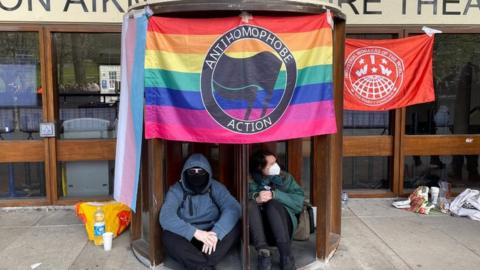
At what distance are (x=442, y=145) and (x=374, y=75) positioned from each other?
1380mm

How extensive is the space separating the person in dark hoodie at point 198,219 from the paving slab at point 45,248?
976 millimetres

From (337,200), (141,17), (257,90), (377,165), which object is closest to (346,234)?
(337,200)

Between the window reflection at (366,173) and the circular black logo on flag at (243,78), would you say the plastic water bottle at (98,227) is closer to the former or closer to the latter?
the circular black logo on flag at (243,78)

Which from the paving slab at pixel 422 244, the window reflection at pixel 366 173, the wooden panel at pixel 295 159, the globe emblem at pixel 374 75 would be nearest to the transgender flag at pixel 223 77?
the wooden panel at pixel 295 159

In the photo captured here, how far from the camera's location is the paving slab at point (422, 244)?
13.9 ft

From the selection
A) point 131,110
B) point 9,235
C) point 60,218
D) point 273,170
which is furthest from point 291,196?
point 9,235

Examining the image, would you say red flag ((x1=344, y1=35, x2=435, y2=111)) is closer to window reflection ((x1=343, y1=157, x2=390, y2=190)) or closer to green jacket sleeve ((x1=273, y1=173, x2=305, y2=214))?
window reflection ((x1=343, y1=157, x2=390, y2=190))

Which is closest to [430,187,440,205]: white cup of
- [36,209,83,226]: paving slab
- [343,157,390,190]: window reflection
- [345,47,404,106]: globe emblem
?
[343,157,390,190]: window reflection

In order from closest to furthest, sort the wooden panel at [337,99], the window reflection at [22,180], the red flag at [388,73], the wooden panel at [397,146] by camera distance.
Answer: the wooden panel at [337,99] → the red flag at [388,73] → the window reflection at [22,180] → the wooden panel at [397,146]

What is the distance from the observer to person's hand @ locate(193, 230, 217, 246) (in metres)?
3.81

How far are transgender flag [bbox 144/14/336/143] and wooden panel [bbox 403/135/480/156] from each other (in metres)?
3.00

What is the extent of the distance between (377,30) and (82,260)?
4.22 metres

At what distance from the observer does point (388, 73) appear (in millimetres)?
5707

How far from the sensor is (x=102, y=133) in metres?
6.04
